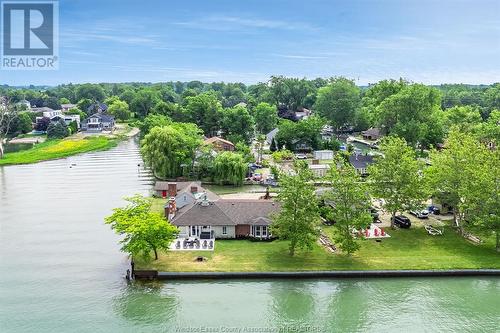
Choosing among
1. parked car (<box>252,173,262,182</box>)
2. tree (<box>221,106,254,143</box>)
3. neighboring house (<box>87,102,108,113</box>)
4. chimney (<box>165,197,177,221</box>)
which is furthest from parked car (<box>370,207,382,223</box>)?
neighboring house (<box>87,102,108,113</box>)

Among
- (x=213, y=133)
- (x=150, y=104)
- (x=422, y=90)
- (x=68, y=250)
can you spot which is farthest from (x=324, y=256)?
(x=150, y=104)

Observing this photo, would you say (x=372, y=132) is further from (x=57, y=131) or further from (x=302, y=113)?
(x=57, y=131)

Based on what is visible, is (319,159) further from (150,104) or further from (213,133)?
(150,104)

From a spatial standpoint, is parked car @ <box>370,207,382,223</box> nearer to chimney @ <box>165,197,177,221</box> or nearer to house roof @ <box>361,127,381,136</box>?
chimney @ <box>165,197,177,221</box>

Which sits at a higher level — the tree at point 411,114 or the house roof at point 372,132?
the tree at point 411,114

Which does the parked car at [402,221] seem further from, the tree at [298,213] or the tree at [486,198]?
the tree at [298,213]

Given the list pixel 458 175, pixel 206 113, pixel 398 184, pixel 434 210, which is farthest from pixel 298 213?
pixel 206 113

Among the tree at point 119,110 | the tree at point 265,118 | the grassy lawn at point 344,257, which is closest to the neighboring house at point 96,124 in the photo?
the tree at point 119,110
